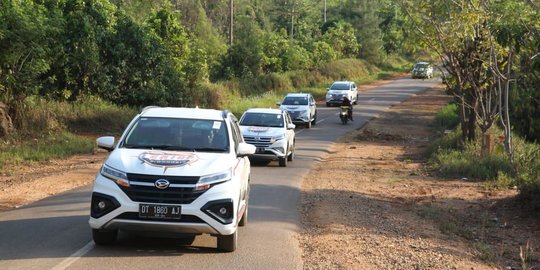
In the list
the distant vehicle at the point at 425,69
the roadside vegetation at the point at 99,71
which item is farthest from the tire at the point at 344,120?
the distant vehicle at the point at 425,69

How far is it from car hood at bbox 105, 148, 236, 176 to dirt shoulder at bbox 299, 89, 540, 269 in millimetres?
1647

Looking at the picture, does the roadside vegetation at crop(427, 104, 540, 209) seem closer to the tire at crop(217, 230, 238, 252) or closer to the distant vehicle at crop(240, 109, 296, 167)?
the distant vehicle at crop(240, 109, 296, 167)

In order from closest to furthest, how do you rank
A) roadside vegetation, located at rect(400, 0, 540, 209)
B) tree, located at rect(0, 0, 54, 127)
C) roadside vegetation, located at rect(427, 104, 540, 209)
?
1. roadside vegetation, located at rect(427, 104, 540, 209)
2. roadside vegetation, located at rect(400, 0, 540, 209)
3. tree, located at rect(0, 0, 54, 127)

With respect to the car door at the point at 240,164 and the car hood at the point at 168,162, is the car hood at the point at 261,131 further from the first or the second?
the car hood at the point at 168,162

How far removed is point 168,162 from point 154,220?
70 cm

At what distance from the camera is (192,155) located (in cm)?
845

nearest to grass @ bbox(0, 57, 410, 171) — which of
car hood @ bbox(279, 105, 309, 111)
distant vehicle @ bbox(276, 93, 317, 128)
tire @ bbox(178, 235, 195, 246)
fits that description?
distant vehicle @ bbox(276, 93, 317, 128)

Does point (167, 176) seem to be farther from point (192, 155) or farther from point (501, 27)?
point (501, 27)

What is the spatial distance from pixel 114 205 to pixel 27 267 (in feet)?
3.67

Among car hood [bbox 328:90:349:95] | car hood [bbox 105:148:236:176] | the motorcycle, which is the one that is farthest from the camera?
car hood [bbox 328:90:349:95]

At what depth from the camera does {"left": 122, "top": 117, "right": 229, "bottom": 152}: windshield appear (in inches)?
351

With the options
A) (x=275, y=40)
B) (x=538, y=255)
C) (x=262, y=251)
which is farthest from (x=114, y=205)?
(x=275, y=40)

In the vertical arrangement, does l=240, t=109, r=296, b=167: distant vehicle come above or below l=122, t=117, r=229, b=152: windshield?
below

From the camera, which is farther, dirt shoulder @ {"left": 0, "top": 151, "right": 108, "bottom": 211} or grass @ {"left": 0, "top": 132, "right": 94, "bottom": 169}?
grass @ {"left": 0, "top": 132, "right": 94, "bottom": 169}
